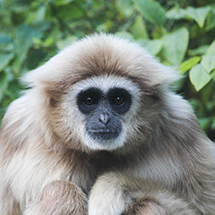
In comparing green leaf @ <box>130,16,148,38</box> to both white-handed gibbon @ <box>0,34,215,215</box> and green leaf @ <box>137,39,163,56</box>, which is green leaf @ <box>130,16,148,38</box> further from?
white-handed gibbon @ <box>0,34,215,215</box>

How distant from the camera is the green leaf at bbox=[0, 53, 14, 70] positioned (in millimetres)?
5415

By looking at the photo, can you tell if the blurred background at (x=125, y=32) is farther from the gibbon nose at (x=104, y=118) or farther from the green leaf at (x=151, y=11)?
the gibbon nose at (x=104, y=118)

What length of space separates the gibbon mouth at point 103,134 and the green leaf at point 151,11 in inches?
80.3

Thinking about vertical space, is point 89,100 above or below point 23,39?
below

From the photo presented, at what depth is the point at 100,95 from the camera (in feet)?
13.2

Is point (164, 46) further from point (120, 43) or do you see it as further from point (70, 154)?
point (70, 154)

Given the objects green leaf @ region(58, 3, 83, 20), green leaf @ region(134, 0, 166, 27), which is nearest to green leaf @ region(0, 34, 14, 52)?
green leaf @ region(58, 3, 83, 20)

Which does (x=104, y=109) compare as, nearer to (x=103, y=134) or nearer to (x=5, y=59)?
(x=103, y=134)

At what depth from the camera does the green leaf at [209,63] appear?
4160mm

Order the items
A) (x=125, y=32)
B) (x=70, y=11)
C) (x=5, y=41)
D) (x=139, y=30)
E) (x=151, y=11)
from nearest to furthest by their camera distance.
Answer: (x=151, y=11)
(x=125, y=32)
(x=139, y=30)
(x=5, y=41)
(x=70, y=11)

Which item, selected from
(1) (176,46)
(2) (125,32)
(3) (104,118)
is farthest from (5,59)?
(1) (176,46)

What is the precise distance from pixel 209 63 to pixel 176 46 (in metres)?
0.74

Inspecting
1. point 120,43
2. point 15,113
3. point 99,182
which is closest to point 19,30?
point 15,113

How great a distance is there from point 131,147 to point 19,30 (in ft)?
9.77
